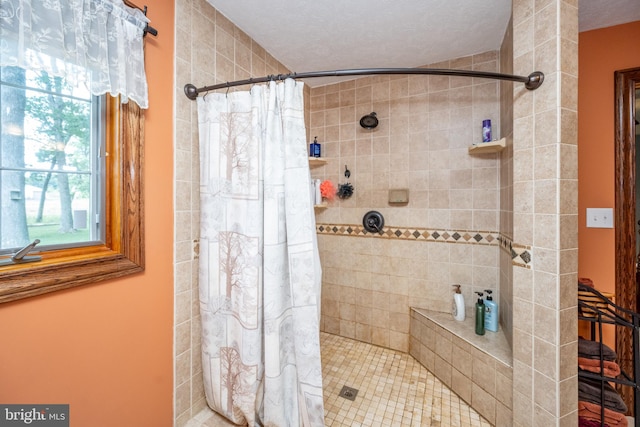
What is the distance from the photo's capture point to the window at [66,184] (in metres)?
0.85

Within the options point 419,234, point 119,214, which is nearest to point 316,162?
point 419,234

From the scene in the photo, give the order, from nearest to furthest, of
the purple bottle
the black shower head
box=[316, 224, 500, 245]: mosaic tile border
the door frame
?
the door frame → the purple bottle → box=[316, 224, 500, 245]: mosaic tile border → the black shower head

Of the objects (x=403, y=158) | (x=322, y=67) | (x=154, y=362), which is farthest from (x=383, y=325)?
(x=322, y=67)

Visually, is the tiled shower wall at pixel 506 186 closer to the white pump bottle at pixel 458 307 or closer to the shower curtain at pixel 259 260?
the white pump bottle at pixel 458 307

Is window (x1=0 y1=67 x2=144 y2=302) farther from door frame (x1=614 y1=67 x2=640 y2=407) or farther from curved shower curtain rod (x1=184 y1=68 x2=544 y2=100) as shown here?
door frame (x1=614 y1=67 x2=640 y2=407)

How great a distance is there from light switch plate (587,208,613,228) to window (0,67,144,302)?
2.65m

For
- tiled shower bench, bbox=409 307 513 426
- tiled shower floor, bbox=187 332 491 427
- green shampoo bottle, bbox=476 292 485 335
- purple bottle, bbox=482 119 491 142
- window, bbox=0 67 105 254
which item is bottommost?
tiled shower floor, bbox=187 332 491 427

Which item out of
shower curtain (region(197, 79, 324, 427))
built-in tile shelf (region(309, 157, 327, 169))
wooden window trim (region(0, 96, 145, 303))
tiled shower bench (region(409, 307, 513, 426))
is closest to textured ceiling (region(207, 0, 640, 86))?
shower curtain (region(197, 79, 324, 427))

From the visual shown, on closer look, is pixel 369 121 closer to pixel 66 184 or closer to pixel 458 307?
pixel 458 307

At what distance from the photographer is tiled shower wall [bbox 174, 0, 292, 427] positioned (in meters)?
1.33

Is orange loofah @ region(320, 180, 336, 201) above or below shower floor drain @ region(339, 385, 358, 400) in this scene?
above

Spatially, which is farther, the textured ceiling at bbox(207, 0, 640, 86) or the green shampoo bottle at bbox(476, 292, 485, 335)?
the green shampoo bottle at bbox(476, 292, 485, 335)

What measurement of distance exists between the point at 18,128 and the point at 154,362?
3.64ft

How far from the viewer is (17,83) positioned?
2.82 feet
